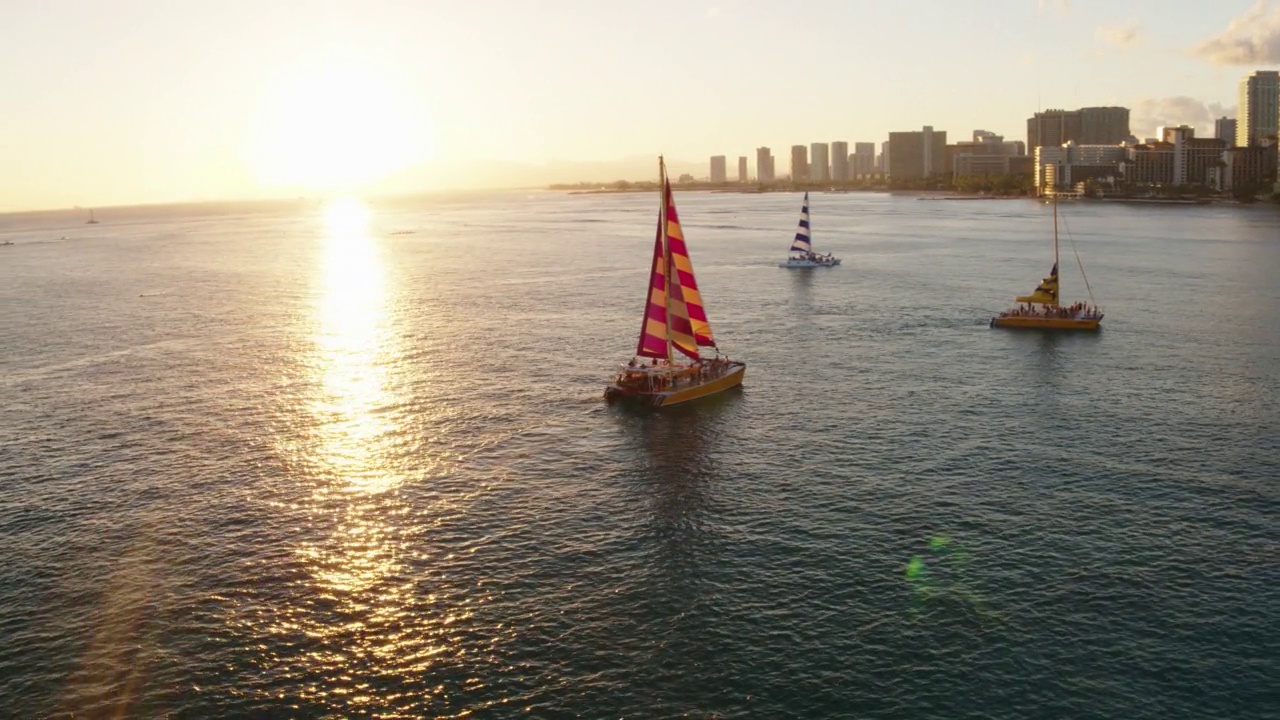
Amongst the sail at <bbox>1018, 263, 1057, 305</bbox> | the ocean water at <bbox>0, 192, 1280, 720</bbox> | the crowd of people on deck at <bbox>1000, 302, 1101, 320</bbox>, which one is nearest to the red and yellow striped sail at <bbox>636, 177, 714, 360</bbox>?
the ocean water at <bbox>0, 192, 1280, 720</bbox>

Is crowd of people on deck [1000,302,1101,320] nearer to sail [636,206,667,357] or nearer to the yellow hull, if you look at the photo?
the yellow hull

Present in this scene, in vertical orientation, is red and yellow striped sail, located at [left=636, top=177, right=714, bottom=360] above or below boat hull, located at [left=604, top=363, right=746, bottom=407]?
above

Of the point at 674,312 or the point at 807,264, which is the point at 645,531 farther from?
the point at 807,264

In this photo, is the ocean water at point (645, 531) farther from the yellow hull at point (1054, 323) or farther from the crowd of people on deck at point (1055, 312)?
the crowd of people on deck at point (1055, 312)

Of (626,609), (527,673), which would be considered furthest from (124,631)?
(626,609)

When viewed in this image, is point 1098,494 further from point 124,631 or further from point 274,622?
point 124,631

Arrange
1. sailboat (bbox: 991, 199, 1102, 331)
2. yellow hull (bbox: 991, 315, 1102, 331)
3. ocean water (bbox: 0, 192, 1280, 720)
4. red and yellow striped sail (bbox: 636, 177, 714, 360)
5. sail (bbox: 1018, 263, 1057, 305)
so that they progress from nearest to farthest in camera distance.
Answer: ocean water (bbox: 0, 192, 1280, 720) → red and yellow striped sail (bbox: 636, 177, 714, 360) → yellow hull (bbox: 991, 315, 1102, 331) → sailboat (bbox: 991, 199, 1102, 331) → sail (bbox: 1018, 263, 1057, 305)

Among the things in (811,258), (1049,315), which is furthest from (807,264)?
(1049,315)

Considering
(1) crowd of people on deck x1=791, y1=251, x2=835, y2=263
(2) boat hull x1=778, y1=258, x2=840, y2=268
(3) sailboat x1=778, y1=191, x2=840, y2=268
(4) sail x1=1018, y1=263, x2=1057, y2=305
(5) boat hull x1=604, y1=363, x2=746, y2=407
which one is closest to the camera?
(5) boat hull x1=604, y1=363, x2=746, y2=407

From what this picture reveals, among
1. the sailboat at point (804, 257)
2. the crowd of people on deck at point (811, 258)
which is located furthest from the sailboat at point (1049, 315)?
the crowd of people on deck at point (811, 258)
